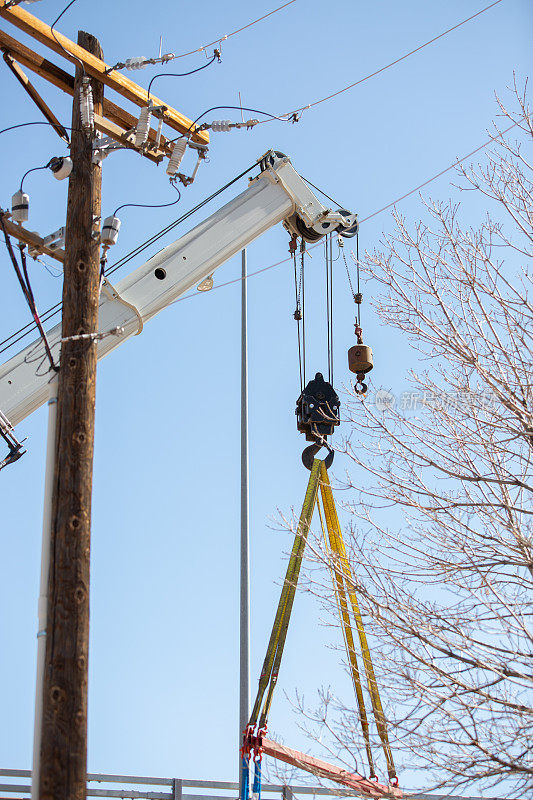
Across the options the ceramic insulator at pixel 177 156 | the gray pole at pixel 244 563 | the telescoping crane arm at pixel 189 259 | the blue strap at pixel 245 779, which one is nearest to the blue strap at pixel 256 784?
the blue strap at pixel 245 779

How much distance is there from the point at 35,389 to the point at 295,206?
4.32m

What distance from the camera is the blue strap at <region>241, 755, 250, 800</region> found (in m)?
9.30

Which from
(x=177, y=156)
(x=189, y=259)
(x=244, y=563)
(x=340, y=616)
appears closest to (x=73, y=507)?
(x=340, y=616)

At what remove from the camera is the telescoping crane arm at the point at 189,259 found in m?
9.70

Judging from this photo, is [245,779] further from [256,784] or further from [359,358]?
[359,358]

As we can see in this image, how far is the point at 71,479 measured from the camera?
6469 millimetres

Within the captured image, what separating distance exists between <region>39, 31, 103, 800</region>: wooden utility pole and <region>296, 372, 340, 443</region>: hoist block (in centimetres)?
386

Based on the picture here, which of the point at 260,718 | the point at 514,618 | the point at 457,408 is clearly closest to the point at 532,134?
the point at 457,408

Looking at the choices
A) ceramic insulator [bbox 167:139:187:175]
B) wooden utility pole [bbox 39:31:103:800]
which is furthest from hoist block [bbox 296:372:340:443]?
wooden utility pole [bbox 39:31:103:800]

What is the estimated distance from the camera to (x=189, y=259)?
1079 cm

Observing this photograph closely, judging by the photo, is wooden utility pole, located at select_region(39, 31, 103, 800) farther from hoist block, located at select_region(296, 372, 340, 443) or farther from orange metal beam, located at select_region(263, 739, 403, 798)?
hoist block, located at select_region(296, 372, 340, 443)

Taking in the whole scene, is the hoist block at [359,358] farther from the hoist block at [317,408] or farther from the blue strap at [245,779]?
the blue strap at [245,779]

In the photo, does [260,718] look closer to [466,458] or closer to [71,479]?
[466,458]

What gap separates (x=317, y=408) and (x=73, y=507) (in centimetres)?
459
